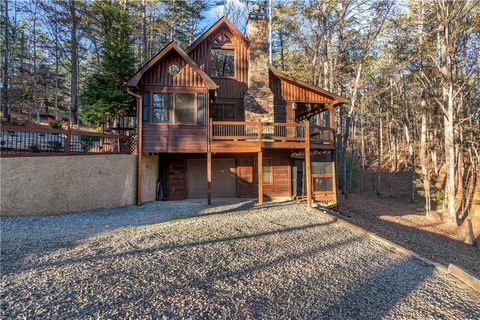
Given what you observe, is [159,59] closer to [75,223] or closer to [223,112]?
[223,112]

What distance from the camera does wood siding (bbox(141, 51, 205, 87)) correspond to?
11.1m

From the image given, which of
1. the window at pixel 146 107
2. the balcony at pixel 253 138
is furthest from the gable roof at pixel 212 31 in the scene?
the balcony at pixel 253 138

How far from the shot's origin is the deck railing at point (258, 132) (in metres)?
11.0

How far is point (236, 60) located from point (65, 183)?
371 inches

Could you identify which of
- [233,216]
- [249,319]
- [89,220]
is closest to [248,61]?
[233,216]

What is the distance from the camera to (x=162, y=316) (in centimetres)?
313

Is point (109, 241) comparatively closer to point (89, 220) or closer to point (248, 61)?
point (89, 220)

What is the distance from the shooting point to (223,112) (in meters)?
13.4

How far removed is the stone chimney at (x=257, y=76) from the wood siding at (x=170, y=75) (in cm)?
267

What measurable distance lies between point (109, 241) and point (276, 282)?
148 inches

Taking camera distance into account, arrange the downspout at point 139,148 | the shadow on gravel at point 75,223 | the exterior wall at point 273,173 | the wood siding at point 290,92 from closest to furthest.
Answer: the shadow on gravel at point 75,223 → the downspout at point 139,148 → the exterior wall at point 273,173 → the wood siding at point 290,92

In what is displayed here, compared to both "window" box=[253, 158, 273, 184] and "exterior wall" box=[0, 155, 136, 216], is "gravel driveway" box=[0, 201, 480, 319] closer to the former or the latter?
"exterior wall" box=[0, 155, 136, 216]

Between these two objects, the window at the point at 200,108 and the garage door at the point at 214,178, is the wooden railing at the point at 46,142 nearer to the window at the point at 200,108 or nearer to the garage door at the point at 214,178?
the window at the point at 200,108

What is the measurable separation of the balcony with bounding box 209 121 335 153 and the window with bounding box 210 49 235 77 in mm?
3293
